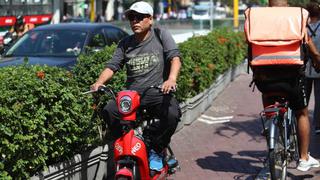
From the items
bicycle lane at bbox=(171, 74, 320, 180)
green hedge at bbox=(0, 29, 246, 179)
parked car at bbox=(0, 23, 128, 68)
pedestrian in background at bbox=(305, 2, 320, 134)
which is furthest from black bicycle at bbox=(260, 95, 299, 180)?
parked car at bbox=(0, 23, 128, 68)

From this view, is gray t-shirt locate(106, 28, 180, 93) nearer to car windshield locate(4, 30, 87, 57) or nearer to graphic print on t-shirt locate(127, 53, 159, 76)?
graphic print on t-shirt locate(127, 53, 159, 76)

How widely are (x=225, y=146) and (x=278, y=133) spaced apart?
241cm

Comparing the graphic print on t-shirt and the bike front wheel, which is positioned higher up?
the graphic print on t-shirt

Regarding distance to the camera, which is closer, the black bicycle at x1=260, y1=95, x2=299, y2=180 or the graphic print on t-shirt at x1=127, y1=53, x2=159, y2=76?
the graphic print on t-shirt at x1=127, y1=53, x2=159, y2=76

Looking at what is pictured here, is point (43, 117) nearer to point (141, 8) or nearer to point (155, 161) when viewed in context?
point (155, 161)

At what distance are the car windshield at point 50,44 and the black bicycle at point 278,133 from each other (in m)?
4.70

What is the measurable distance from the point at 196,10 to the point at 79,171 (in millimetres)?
71275

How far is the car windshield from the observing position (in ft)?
32.7

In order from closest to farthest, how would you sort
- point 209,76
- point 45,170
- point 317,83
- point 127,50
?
point 45,170, point 127,50, point 317,83, point 209,76

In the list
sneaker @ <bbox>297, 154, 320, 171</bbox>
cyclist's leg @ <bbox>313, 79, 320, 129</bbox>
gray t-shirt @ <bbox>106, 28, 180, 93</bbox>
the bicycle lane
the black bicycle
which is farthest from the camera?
cyclist's leg @ <bbox>313, 79, 320, 129</bbox>

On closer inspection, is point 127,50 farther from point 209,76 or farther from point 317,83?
point 209,76

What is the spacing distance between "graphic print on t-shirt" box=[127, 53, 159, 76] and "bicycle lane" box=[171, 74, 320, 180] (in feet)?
5.01

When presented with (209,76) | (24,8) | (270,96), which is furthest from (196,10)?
(270,96)

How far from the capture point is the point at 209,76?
34.9 feet
